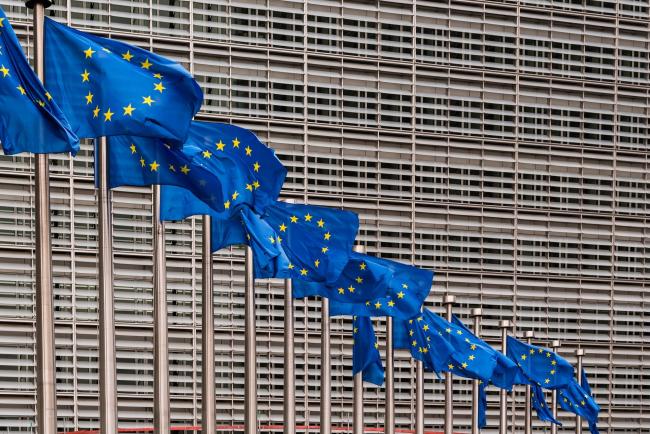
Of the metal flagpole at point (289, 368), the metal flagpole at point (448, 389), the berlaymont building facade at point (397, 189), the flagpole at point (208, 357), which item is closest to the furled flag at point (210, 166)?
the flagpole at point (208, 357)

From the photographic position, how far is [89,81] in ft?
78.6

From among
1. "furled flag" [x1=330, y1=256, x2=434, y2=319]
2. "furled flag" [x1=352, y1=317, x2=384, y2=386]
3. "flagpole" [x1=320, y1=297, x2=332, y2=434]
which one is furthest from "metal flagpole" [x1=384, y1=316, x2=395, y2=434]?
"flagpole" [x1=320, y1=297, x2=332, y2=434]

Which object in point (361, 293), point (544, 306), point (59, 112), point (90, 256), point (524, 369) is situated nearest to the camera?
point (59, 112)

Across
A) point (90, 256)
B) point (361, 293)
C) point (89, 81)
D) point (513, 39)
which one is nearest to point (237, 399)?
point (90, 256)

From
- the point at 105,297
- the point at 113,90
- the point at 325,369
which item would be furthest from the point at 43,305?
the point at 325,369

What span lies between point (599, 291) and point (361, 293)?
2051 inches

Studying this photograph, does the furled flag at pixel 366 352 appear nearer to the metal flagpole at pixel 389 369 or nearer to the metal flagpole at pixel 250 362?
the metal flagpole at pixel 389 369

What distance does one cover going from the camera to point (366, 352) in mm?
45062

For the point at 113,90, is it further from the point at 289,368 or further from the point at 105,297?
the point at 289,368

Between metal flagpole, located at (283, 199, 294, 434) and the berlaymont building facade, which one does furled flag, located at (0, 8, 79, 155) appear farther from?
the berlaymont building facade

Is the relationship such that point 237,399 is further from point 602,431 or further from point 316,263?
point 316,263

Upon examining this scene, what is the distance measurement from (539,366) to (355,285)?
70.2ft

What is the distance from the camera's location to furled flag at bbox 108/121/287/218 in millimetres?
26375

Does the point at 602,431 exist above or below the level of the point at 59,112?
below
